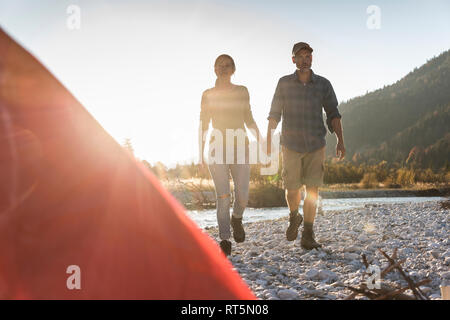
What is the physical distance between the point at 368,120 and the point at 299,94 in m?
116

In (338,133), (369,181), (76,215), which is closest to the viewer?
(76,215)

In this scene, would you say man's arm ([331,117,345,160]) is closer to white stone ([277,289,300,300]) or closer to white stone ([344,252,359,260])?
white stone ([344,252,359,260])

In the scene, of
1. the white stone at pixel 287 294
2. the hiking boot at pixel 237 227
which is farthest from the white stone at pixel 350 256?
the white stone at pixel 287 294

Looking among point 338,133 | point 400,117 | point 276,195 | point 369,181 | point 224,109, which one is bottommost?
point 369,181

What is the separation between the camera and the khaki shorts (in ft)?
14.5

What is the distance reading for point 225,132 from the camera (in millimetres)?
4211

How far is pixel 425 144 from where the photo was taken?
83938 mm

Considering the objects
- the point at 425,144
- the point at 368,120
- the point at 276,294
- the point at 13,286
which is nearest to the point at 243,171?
the point at 276,294

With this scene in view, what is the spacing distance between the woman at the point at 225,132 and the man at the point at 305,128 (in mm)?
470

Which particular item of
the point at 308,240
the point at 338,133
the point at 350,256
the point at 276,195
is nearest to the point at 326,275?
the point at 350,256

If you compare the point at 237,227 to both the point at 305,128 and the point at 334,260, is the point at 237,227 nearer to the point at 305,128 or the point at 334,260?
the point at 334,260

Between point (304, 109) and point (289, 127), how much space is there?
0.29 meters

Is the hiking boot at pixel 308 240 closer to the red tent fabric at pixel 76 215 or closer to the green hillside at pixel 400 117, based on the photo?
the red tent fabric at pixel 76 215

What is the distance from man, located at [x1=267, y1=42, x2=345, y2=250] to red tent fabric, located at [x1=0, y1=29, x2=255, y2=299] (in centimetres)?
347
